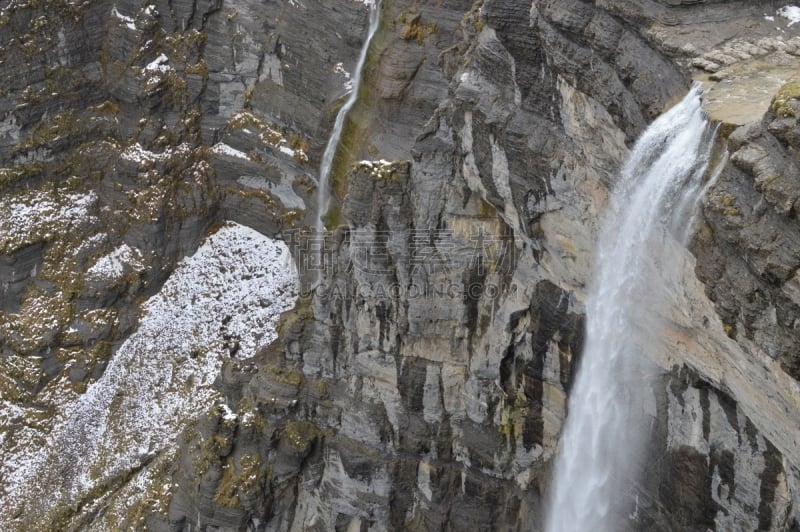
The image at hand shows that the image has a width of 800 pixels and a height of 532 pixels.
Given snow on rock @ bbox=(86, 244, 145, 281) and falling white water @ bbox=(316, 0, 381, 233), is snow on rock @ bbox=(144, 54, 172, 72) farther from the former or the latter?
falling white water @ bbox=(316, 0, 381, 233)

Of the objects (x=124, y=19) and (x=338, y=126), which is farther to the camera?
(x=124, y=19)

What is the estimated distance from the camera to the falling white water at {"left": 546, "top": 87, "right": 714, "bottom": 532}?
16.5 meters

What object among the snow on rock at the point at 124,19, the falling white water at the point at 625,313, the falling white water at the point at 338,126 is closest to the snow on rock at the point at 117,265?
the falling white water at the point at 338,126

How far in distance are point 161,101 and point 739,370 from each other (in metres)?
30.5

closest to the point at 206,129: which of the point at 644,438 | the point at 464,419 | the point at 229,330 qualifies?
the point at 229,330

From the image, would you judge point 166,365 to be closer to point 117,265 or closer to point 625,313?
point 117,265

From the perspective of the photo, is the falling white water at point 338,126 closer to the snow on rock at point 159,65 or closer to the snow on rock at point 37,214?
the snow on rock at point 159,65

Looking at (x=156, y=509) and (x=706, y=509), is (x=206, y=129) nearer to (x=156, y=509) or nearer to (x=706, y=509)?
(x=156, y=509)

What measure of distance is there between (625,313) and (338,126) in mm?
17726

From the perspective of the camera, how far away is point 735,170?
14.9m

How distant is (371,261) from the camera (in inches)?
1093

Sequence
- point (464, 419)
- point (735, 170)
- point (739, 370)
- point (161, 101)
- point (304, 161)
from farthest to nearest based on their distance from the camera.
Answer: point (161, 101) → point (304, 161) → point (464, 419) → point (739, 370) → point (735, 170)

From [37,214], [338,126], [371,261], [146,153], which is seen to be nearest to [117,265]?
[37,214]

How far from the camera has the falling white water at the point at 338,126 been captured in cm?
3300
